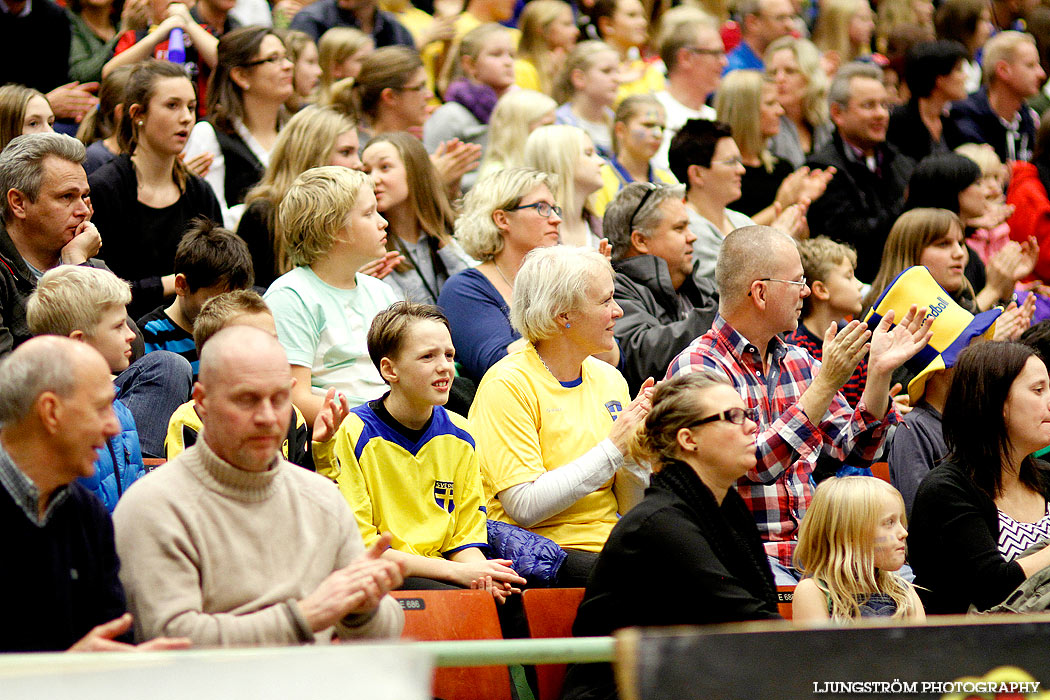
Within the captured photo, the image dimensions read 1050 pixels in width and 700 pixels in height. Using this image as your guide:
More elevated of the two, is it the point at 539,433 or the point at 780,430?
the point at 780,430

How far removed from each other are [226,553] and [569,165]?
3732 mm

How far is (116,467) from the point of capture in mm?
3586

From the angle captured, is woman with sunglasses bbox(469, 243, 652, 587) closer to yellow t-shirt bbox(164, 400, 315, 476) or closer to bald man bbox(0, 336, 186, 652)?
yellow t-shirt bbox(164, 400, 315, 476)

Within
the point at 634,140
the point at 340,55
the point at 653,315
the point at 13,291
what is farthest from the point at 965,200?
the point at 13,291

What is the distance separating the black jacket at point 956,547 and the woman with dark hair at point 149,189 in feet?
10.1

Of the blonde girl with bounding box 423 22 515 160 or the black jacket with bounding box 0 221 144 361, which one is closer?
the black jacket with bounding box 0 221 144 361

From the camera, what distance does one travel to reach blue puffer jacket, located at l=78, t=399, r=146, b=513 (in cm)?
354

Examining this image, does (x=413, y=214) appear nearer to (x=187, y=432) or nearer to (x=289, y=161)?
(x=289, y=161)

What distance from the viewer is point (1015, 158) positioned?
9.46 m

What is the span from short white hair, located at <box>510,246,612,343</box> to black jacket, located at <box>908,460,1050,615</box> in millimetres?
1373

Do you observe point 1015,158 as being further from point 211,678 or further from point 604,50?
point 211,678

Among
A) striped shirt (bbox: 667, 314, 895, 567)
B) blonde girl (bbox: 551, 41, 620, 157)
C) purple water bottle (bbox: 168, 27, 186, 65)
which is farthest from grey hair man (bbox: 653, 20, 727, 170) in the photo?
striped shirt (bbox: 667, 314, 895, 567)

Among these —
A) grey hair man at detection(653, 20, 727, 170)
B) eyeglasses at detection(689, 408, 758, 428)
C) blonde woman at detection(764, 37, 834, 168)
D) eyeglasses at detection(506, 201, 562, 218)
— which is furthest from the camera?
blonde woman at detection(764, 37, 834, 168)

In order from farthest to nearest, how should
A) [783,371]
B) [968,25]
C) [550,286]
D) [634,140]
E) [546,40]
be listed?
[968,25], [546,40], [634,140], [783,371], [550,286]
